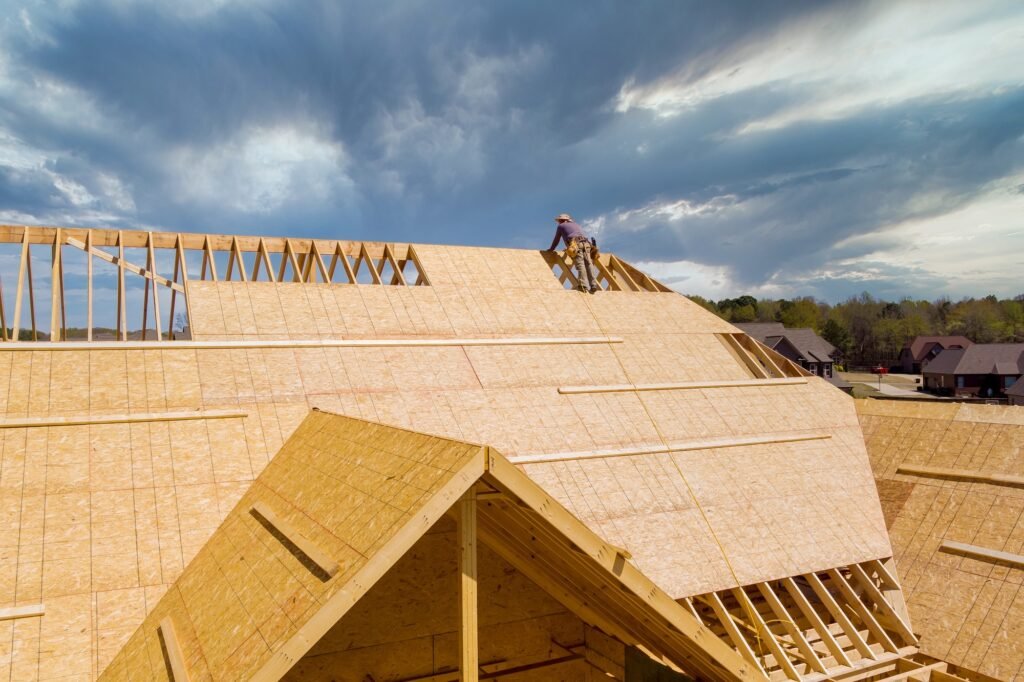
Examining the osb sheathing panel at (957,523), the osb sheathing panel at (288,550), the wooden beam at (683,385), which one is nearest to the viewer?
the osb sheathing panel at (288,550)

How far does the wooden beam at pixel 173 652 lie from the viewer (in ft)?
19.4

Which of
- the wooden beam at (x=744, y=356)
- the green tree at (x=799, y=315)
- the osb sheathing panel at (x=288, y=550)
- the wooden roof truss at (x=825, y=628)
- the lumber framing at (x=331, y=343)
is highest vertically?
the green tree at (x=799, y=315)

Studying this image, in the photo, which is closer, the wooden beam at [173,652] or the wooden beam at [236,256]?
the wooden beam at [173,652]

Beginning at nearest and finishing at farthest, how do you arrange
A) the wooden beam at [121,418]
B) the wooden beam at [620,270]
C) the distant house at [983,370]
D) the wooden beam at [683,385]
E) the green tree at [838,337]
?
the wooden beam at [121,418]
the wooden beam at [683,385]
the wooden beam at [620,270]
the distant house at [983,370]
the green tree at [838,337]

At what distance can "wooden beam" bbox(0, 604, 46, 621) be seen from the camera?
7.60 m

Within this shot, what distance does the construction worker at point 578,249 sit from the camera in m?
18.1

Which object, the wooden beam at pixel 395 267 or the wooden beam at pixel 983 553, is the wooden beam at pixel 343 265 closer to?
the wooden beam at pixel 395 267

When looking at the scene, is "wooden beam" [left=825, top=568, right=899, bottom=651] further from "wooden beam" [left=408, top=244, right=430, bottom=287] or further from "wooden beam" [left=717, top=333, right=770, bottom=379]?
"wooden beam" [left=408, top=244, right=430, bottom=287]

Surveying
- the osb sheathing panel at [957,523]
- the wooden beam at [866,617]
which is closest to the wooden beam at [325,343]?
the osb sheathing panel at [957,523]

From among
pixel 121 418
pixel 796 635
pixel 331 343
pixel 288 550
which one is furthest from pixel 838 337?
pixel 288 550

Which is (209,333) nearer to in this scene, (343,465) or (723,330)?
(343,465)

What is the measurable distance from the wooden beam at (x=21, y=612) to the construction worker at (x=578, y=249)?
13369 mm

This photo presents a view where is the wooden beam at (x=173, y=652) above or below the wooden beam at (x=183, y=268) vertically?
below

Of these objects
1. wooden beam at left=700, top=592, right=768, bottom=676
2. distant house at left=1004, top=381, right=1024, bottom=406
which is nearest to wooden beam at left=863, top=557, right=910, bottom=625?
wooden beam at left=700, top=592, right=768, bottom=676
